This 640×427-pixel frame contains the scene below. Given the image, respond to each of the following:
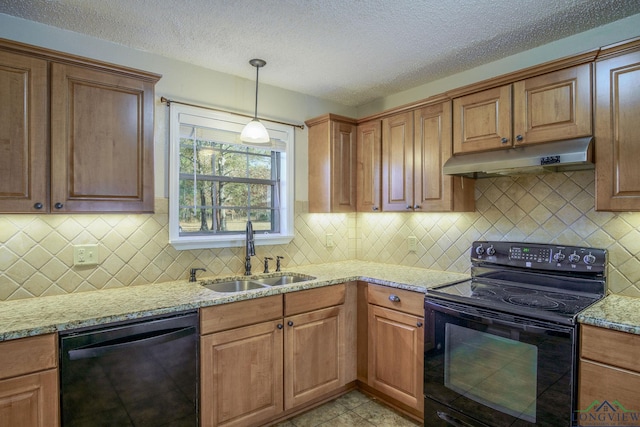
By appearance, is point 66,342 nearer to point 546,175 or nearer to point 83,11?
point 83,11

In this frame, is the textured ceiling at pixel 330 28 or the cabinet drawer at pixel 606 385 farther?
the textured ceiling at pixel 330 28

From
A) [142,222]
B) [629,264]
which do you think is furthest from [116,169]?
[629,264]

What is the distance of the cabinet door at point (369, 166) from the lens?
9.70ft

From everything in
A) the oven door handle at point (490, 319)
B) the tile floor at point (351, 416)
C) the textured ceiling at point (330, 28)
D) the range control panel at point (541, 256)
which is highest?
the textured ceiling at point (330, 28)

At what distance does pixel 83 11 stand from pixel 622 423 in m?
3.17

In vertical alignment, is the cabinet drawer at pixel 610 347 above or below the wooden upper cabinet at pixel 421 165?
below

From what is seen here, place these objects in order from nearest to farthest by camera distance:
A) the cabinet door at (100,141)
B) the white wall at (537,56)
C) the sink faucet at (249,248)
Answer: the cabinet door at (100,141), the white wall at (537,56), the sink faucet at (249,248)

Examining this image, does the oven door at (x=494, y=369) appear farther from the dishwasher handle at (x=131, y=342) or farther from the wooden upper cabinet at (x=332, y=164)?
the dishwasher handle at (x=131, y=342)

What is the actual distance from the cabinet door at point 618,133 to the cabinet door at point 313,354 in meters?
1.72

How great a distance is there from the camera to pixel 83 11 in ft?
6.18

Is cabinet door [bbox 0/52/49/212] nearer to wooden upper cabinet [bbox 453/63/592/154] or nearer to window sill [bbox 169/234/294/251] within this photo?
window sill [bbox 169/234/294/251]

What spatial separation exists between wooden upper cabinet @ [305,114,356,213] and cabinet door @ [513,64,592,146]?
4.32 ft

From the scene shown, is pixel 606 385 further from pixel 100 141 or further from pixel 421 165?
pixel 100 141

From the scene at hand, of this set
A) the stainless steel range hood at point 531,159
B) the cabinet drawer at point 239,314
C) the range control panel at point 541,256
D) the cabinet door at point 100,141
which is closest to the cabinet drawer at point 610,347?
the range control panel at point 541,256
